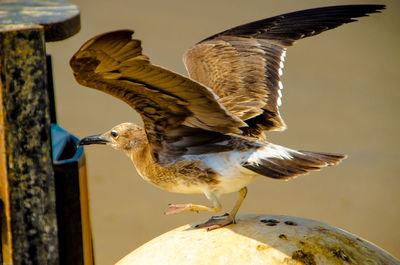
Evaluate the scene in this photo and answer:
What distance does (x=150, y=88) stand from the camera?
3371 millimetres

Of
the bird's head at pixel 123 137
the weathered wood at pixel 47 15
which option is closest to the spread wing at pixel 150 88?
the weathered wood at pixel 47 15

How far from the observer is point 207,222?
351 cm

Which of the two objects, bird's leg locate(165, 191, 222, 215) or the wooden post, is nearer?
the wooden post


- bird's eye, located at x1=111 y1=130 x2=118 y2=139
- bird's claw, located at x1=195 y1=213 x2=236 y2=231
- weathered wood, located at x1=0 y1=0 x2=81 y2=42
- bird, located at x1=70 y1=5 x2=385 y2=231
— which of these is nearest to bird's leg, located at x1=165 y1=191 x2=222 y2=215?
bird, located at x1=70 y1=5 x2=385 y2=231

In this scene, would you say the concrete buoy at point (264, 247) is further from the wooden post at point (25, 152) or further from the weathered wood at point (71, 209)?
the wooden post at point (25, 152)

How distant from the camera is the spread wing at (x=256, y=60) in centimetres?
421

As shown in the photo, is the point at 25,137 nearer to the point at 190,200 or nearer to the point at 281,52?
the point at 281,52

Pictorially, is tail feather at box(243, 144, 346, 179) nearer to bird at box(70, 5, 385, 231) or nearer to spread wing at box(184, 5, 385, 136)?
bird at box(70, 5, 385, 231)

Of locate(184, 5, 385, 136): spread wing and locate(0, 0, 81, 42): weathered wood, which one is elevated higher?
locate(0, 0, 81, 42): weathered wood

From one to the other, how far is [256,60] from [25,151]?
2.64 m

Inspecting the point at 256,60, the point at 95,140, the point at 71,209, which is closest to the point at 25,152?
the point at 71,209

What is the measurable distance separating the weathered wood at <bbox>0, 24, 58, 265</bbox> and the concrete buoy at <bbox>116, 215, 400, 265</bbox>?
76cm

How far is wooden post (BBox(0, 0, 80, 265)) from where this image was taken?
7.38ft

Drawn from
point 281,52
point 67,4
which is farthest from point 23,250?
point 281,52
